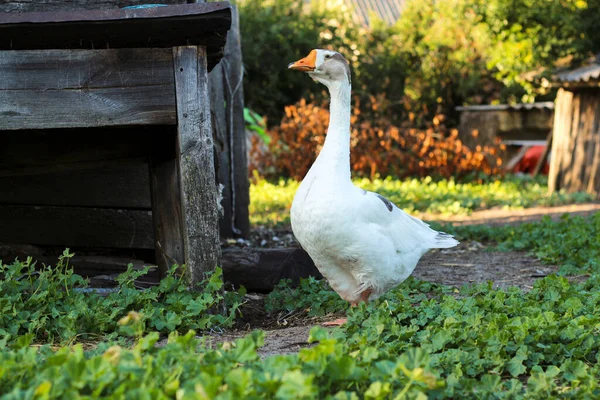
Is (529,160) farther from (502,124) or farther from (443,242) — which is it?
(443,242)

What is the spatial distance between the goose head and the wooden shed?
344 inches

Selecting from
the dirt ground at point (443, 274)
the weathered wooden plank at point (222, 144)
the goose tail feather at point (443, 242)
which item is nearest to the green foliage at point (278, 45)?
the dirt ground at point (443, 274)

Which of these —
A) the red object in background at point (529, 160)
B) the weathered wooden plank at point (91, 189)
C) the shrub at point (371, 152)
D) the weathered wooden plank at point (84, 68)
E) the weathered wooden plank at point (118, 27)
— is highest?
the weathered wooden plank at point (118, 27)

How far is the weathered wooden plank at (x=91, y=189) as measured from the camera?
18.8 feet

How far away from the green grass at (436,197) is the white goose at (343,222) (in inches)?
193

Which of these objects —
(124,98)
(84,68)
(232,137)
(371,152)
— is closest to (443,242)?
(124,98)

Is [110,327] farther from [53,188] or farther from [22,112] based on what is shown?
[53,188]

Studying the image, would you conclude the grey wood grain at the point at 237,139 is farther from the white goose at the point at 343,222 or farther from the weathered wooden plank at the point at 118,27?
the weathered wooden plank at the point at 118,27

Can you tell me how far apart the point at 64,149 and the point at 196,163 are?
1.19 m

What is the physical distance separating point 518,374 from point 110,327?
1967mm

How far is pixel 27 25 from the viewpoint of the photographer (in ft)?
12.2

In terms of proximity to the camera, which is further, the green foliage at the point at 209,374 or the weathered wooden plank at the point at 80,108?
the weathered wooden plank at the point at 80,108

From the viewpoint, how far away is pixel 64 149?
4867mm

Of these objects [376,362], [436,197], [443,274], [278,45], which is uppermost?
[278,45]
